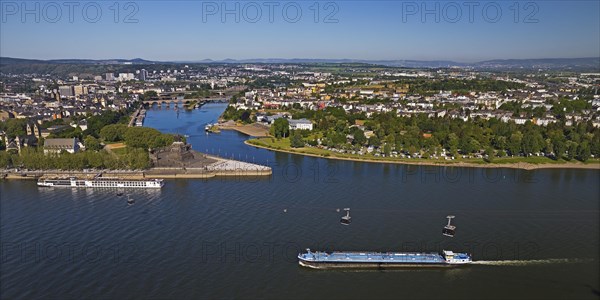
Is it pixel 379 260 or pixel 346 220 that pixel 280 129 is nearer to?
pixel 346 220

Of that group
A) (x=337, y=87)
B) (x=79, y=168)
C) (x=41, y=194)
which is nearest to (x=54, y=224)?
(x=41, y=194)

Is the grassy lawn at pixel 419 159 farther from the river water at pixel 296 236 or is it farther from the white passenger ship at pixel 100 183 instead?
the white passenger ship at pixel 100 183

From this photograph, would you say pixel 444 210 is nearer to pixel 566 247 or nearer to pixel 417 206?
pixel 417 206

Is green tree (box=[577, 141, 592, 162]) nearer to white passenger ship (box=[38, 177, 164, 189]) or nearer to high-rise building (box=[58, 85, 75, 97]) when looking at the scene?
white passenger ship (box=[38, 177, 164, 189])

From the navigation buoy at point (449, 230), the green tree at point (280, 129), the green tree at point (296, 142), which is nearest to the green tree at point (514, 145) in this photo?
the green tree at point (296, 142)

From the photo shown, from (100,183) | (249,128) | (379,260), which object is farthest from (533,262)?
(249,128)

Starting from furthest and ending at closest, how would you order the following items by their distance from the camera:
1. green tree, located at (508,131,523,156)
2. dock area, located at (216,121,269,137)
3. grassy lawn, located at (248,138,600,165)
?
dock area, located at (216,121,269,137) → green tree, located at (508,131,523,156) → grassy lawn, located at (248,138,600,165)

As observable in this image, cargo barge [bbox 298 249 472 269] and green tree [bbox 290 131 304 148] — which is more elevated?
green tree [bbox 290 131 304 148]

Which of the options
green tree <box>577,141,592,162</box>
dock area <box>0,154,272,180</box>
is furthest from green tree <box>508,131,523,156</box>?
dock area <box>0,154,272,180</box>
